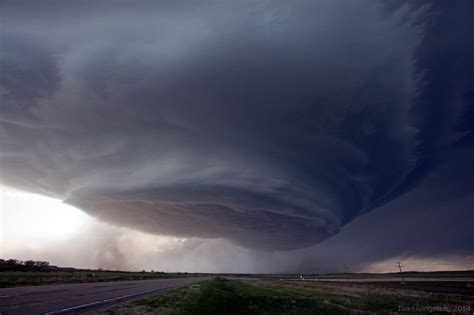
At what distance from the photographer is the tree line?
144000mm

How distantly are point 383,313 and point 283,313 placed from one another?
8022mm

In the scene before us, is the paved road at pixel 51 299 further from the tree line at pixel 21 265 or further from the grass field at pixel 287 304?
the tree line at pixel 21 265

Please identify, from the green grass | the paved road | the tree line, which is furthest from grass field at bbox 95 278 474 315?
the tree line

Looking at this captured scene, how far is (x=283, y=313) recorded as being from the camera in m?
25.5

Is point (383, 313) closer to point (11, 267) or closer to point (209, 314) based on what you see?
point (209, 314)

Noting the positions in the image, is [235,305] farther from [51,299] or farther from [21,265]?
[21,265]

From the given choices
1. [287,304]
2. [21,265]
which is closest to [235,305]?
[287,304]

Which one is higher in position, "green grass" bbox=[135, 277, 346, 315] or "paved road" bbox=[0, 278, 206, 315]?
"paved road" bbox=[0, 278, 206, 315]

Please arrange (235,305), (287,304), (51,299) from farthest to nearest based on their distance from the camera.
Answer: (287,304), (235,305), (51,299)

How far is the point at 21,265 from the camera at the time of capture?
6250 inches

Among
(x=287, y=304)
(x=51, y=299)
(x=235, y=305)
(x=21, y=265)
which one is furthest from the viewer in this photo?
(x=21, y=265)

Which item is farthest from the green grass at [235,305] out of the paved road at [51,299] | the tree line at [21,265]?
the tree line at [21,265]

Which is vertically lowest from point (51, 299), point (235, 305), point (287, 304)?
point (287, 304)

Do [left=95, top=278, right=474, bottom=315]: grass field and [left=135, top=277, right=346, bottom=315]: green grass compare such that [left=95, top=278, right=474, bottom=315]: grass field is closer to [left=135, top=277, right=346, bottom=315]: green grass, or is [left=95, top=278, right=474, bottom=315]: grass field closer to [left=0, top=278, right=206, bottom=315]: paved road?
[left=135, top=277, right=346, bottom=315]: green grass
